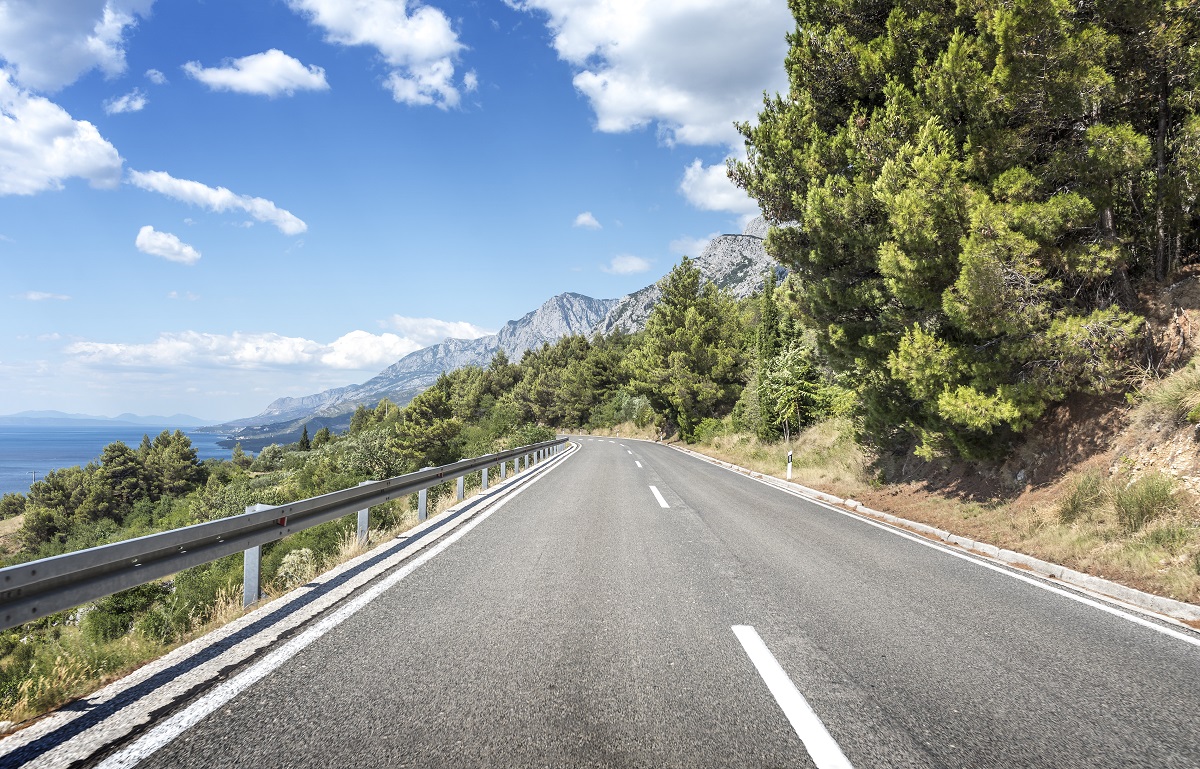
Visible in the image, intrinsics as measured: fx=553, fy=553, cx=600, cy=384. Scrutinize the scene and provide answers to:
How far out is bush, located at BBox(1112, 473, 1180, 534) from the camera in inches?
249

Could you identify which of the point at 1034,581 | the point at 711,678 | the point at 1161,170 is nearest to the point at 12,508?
the point at 711,678

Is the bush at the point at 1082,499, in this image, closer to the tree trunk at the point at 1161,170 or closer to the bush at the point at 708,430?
the tree trunk at the point at 1161,170

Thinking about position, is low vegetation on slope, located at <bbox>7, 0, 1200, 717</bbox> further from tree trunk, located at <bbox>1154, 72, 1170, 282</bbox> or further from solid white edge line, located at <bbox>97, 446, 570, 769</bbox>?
solid white edge line, located at <bbox>97, 446, 570, 769</bbox>

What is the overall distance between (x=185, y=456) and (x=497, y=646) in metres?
90.4

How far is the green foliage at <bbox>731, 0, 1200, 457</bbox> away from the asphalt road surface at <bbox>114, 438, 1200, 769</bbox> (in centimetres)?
388

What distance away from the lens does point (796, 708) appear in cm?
286

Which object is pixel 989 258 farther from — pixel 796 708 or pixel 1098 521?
pixel 796 708

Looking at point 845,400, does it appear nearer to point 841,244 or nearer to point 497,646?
point 841,244

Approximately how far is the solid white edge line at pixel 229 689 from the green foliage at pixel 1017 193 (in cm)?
835

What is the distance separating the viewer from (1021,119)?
335 inches

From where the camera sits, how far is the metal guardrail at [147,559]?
9.66ft

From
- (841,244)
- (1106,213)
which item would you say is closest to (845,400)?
(841,244)

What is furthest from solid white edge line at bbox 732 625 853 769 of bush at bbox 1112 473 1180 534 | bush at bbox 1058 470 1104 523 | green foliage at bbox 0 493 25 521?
green foliage at bbox 0 493 25 521

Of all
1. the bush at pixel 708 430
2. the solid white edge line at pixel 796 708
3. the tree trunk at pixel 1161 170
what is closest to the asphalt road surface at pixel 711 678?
the solid white edge line at pixel 796 708
